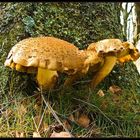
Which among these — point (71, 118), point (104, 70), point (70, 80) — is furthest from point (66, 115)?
point (104, 70)

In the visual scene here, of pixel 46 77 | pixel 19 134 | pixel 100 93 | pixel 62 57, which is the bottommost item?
pixel 19 134

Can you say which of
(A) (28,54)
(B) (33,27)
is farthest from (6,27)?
(A) (28,54)

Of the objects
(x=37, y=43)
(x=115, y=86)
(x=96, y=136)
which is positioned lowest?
(x=96, y=136)

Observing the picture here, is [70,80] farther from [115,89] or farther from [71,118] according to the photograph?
[115,89]

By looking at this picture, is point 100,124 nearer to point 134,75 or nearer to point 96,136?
point 96,136

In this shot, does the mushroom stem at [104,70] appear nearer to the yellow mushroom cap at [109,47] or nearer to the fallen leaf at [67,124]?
the yellow mushroom cap at [109,47]

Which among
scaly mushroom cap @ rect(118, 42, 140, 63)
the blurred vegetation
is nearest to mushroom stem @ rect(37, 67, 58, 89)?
the blurred vegetation
